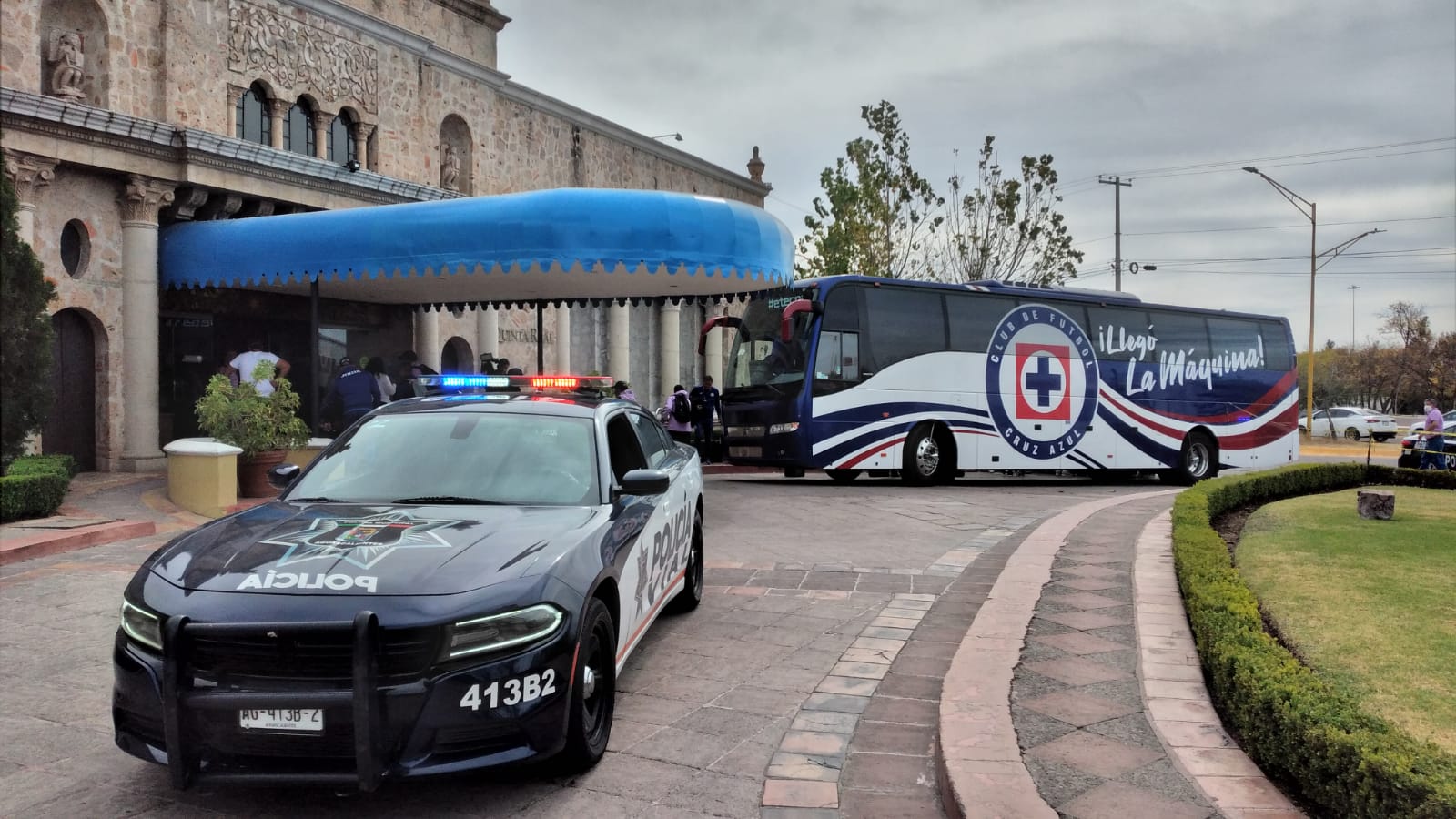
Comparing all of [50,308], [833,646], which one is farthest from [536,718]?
[50,308]

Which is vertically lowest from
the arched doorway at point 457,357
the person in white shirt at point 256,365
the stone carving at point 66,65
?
the person in white shirt at point 256,365

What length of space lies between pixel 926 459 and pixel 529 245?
27.4 feet

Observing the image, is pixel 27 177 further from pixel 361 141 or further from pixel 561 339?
pixel 561 339

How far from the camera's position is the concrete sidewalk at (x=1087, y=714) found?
3.58 meters

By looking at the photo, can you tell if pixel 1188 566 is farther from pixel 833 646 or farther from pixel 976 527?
pixel 976 527

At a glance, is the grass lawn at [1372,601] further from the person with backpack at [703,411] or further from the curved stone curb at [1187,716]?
the person with backpack at [703,411]

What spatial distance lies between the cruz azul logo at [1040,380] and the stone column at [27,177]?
14251 millimetres

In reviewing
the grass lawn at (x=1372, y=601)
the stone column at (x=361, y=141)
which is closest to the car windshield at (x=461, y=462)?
the grass lawn at (x=1372, y=601)

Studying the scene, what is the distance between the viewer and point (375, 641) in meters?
3.39

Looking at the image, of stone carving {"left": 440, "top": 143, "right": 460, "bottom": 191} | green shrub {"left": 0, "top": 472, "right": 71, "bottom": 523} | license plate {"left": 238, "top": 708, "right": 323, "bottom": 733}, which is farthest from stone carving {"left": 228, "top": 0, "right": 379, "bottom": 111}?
license plate {"left": 238, "top": 708, "right": 323, "bottom": 733}

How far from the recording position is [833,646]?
20.6 ft

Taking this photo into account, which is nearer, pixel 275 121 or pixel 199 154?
pixel 199 154

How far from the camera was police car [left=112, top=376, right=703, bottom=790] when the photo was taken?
11.1 feet

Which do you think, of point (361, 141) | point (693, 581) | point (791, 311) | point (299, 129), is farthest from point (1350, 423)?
Answer: point (693, 581)
